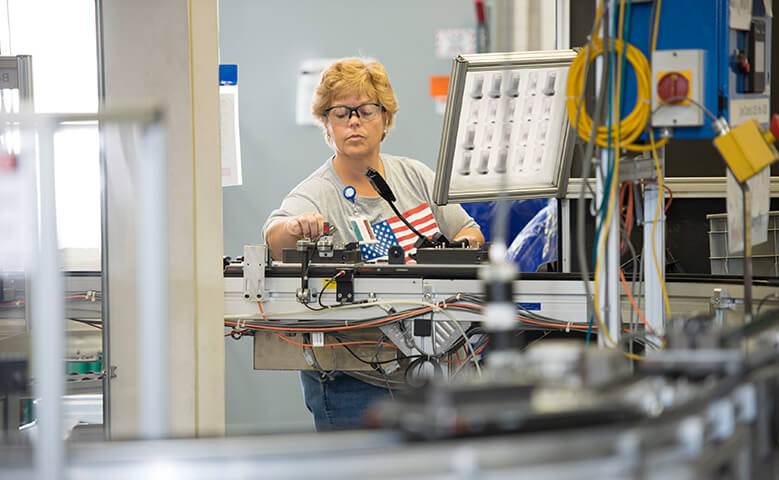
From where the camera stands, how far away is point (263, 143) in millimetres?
4324

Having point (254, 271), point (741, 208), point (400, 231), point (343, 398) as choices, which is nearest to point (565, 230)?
point (400, 231)

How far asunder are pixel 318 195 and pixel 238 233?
73 centimetres

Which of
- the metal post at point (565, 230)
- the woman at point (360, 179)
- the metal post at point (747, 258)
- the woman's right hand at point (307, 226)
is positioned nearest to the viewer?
the metal post at point (747, 258)

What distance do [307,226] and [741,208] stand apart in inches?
63.9

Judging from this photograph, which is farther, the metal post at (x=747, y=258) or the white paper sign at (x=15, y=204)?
the metal post at (x=747, y=258)

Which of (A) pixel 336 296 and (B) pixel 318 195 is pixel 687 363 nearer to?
(A) pixel 336 296

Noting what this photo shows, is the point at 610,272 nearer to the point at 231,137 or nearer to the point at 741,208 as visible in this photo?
the point at 741,208

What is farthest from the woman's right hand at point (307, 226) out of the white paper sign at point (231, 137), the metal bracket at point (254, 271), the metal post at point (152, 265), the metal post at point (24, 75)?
the metal post at point (152, 265)

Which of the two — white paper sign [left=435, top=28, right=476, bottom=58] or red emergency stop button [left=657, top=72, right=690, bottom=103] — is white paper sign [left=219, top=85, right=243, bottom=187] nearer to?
white paper sign [left=435, top=28, right=476, bottom=58]

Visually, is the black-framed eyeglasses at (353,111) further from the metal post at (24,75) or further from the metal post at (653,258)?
the metal post at (653,258)

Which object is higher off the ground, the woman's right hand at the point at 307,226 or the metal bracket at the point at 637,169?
the metal bracket at the point at 637,169

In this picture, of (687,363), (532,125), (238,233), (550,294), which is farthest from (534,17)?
(687,363)

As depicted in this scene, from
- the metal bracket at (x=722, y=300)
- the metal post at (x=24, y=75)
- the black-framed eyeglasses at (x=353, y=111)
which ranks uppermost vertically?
the black-framed eyeglasses at (x=353, y=111)

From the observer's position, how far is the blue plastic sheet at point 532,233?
3.63 meters
